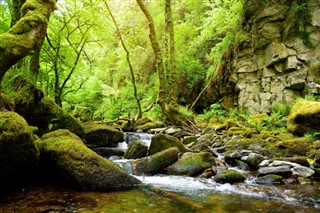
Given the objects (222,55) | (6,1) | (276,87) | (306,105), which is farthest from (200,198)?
(222,55)

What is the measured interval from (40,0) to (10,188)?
384 cm

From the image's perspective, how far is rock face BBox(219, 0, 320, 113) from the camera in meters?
11.6

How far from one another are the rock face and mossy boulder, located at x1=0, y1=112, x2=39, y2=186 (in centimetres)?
1104

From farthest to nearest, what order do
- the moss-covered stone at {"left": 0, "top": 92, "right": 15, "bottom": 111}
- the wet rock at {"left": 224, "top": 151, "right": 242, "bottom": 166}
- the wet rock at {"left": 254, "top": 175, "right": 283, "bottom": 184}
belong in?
the wet rock at {"left": 224, "top": 151, "right": 242, "bottom": 166} < the wet rock at {"left": 254, "top": 175, "right": 283, "bottom": 184} < the moss-covered stone at {"left": 0, "top": 92, "right": 15, "bottom": 111}

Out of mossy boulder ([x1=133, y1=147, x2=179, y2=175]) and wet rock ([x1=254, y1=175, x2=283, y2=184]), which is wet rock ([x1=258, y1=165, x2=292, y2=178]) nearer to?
wet rock ([x1=254, y1=175, x2=283, y2=184])

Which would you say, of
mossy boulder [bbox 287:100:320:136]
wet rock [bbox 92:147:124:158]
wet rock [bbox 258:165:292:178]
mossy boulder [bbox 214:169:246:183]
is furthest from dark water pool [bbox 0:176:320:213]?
mossy boulder [bbox 287:100:320:136]

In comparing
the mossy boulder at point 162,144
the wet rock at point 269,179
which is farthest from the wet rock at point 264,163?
the mossy boulder at point 162,144

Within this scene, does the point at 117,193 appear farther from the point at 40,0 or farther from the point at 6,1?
the point at 6,1

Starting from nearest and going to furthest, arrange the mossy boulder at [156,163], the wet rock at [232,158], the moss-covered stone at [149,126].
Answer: the mossy boulder at [156,163]
the wet rock at [232,158]
the moss-covered stone at [149,126]

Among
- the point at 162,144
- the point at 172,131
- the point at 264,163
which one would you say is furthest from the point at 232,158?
the point at 172,131

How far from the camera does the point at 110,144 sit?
8.70 meters

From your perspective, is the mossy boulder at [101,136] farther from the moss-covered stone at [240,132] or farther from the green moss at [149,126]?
the moss-covered stone at [240,132]

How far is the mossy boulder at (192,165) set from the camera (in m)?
5.64

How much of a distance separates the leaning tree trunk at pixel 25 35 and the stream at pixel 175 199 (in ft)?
7.06
